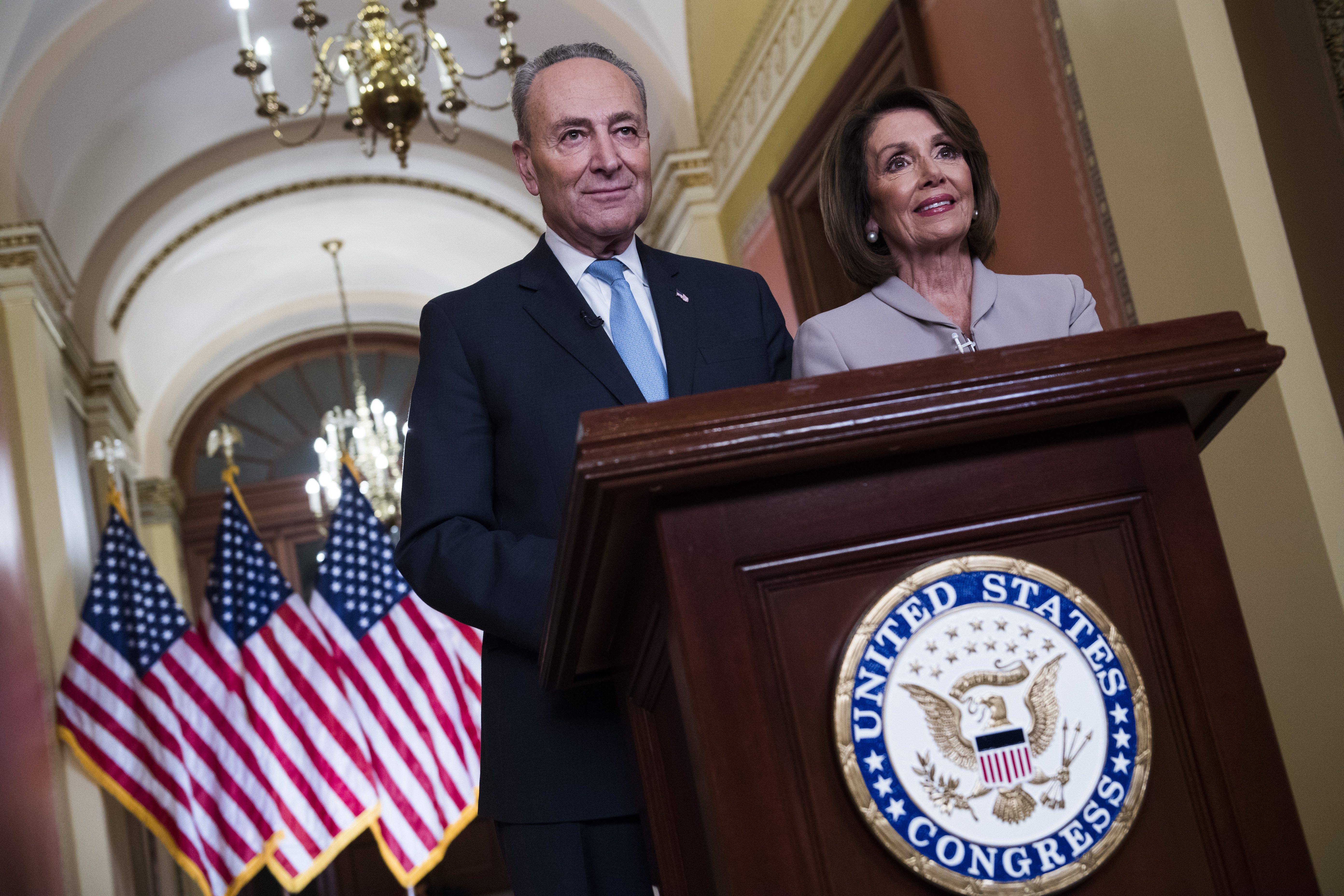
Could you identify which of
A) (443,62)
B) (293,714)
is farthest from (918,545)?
(293,714)

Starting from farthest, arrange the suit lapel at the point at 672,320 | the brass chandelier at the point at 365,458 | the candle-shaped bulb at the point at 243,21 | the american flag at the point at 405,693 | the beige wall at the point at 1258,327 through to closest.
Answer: the brass chandelier at the point at 365,458, the american flag at the point at 405,693, the candle-shaped bulb at the point at 243,21, the beige wall at the point at 1258,327, the suit lapel at the point at 672,320

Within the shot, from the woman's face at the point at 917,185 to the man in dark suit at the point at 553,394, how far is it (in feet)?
0.68

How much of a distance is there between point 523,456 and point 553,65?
52 cm

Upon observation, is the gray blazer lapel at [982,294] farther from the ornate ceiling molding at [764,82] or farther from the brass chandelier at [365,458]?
the brass chandelier at [365,458]

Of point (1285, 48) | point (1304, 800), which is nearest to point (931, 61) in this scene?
point (1285, 48)

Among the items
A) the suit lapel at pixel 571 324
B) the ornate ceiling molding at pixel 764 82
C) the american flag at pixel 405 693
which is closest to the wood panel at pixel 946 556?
the suit lapel at pixel 571 324

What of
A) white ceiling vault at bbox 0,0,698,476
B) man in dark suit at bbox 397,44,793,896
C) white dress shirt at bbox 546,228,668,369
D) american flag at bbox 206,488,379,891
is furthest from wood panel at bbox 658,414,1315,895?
white ceiling vault at bbox 0,0,698,476

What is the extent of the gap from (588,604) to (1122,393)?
430mm

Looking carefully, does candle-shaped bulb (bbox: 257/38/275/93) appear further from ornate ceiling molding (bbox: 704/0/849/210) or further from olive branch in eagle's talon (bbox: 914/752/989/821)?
olive branch in eagle's talon (bbox: 914/752/989/821)

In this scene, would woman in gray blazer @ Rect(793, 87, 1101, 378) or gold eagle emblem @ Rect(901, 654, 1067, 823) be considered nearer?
gold eagle emblem @ Rect(901, 654, 1067, 823)

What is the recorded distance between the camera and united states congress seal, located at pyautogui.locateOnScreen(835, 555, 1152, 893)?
2.63 ft

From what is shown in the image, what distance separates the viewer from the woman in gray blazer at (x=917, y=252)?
154cm

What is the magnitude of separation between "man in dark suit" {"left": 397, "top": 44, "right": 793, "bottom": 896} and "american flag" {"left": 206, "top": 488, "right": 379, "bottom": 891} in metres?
4.53

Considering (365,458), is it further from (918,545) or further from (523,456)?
(918,545)
